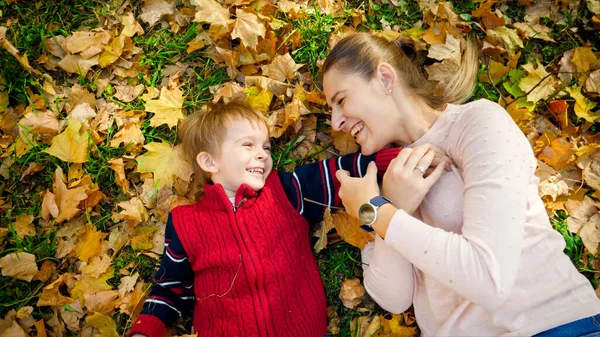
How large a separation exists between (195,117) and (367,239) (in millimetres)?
1498

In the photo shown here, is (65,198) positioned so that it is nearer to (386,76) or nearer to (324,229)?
(324,229)

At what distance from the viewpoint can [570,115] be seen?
10.7ft

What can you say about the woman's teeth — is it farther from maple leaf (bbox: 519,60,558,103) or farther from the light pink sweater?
maple leaf (bbox: 519,60,558,103)

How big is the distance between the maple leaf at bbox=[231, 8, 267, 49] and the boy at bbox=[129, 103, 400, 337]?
0.57 meters

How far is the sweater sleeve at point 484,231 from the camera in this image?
7.12 ft

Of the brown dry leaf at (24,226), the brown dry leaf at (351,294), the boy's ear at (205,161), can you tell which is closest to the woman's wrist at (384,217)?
the brown dry leaf at (351,294)

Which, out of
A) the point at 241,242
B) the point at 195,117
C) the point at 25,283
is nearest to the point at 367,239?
the point at 241,242

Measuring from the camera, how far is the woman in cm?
221

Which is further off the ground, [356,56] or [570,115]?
[356,56]

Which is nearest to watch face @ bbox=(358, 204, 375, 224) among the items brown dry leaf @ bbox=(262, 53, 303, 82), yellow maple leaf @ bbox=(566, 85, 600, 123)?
brown dry leaf @ bbox=(262, 53, 303, 82)

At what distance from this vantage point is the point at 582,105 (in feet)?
10.5

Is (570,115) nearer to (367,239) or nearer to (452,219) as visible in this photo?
(452,219)

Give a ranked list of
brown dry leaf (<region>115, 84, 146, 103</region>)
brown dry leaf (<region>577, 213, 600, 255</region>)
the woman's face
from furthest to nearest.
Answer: brown dry leaf (<region>115, 84, 146, 103</region>) < brown dry leaf (<region>577, 213, 600, 255</region>) < the woman's face

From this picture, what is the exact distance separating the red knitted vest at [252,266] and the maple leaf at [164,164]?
364 mm
